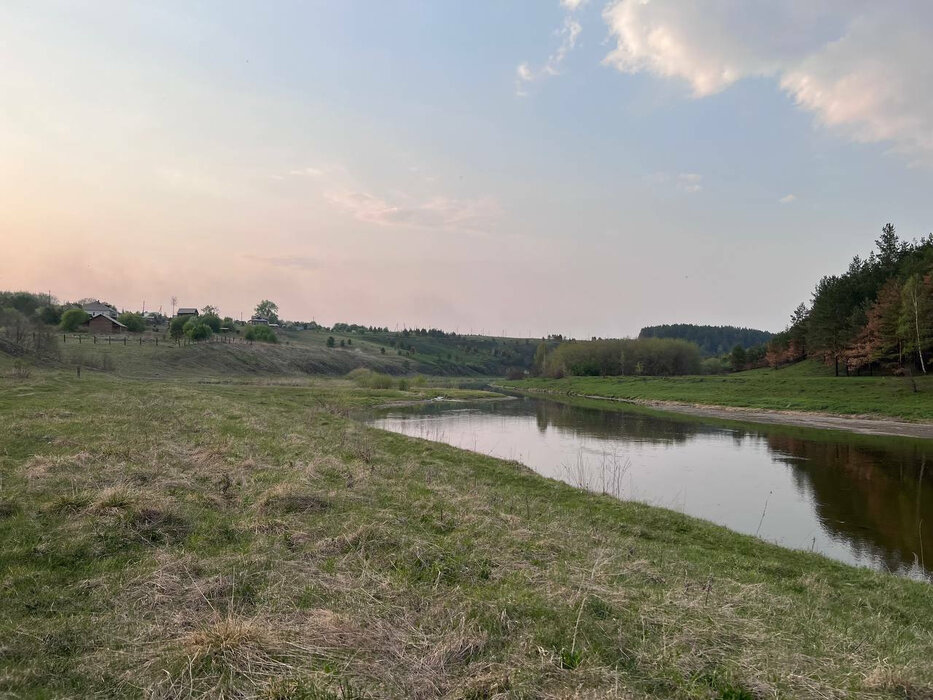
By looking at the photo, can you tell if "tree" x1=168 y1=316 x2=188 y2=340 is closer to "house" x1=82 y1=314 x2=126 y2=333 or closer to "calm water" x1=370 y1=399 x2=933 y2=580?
"house" x1=82 y1=314 x2=126 y2=333

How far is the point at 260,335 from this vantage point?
352 ft

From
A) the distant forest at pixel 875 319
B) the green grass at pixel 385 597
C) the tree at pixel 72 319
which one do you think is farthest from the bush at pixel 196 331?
the distant forest at pixel 875 319

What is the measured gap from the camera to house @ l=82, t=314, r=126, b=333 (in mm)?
84438

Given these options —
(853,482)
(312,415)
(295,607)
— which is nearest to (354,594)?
(295,607)

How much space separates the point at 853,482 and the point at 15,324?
61694mm

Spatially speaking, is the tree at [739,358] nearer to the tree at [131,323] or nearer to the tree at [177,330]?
the tree at [177,330]

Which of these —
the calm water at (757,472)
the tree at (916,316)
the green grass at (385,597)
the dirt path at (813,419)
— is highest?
the tree at (916,316)

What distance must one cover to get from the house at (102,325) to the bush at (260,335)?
21.9 m

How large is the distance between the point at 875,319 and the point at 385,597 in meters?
65.5

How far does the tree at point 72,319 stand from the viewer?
77.9 m

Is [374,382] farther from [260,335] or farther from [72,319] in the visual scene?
[260,335]

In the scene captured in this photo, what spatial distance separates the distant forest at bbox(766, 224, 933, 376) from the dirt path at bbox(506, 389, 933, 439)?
365 inches

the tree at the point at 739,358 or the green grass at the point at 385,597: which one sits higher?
the tree at the point at 739,358

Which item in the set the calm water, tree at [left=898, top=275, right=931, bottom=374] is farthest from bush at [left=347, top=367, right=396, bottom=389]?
tree at [left=898, top=275, right=931, bottom=374]
